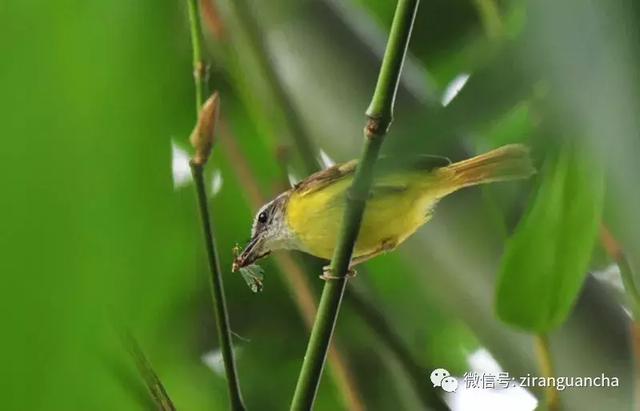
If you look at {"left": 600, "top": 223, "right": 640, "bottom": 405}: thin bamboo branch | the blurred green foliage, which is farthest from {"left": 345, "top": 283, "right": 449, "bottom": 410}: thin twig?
{"left": 600, "top": 223, "right": 640, "bottom": 405}: thin bamboo branch

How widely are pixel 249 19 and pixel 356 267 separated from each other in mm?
177

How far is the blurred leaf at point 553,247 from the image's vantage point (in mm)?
506

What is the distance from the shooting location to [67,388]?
1.64ft

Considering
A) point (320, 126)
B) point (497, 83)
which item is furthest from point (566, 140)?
point (320, 126)

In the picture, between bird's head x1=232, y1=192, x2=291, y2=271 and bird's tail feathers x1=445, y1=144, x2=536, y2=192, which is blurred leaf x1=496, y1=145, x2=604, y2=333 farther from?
bird's head x1=232, y1=192, x2=291, y2=271

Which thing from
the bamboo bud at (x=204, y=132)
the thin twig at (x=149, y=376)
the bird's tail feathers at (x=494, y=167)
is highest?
the bamboo bud at (x=204, y=132)

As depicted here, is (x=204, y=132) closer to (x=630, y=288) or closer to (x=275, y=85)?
(x=275, y=85)

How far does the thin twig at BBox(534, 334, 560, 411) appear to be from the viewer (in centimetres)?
52

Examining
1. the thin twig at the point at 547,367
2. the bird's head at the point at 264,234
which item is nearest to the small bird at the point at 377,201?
the bird's head at the point at 264,234

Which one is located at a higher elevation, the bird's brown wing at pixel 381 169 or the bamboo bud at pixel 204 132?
the bamboo bud at pixel 204 132

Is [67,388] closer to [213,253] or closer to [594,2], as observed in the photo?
[213,253]

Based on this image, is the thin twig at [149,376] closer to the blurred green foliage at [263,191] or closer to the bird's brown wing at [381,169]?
the blurred green foliage at [263,191]

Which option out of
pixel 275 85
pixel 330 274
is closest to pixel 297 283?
pixel 330 274

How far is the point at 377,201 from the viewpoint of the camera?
0.51 m
